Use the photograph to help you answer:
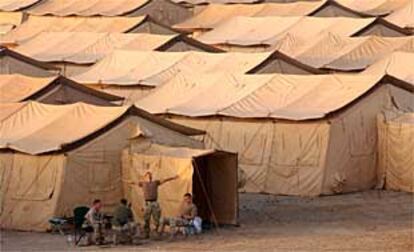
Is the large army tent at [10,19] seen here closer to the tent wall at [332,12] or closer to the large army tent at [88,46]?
the large army tent at [88,46]

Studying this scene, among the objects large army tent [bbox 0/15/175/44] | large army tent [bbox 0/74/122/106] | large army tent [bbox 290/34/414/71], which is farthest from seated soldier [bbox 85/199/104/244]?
large army tent [bbox 0/15/175/44]

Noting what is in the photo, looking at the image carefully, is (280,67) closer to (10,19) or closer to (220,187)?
(220,187)

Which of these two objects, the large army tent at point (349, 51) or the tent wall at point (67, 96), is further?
the large army tent at point (349, 51)

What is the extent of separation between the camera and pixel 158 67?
108ft

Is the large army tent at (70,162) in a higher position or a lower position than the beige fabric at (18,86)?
lower

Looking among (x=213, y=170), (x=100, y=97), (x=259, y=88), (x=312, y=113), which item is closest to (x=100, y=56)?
(x=100, y=97)

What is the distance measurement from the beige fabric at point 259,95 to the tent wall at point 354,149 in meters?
0.30

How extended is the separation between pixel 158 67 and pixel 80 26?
13.2 m

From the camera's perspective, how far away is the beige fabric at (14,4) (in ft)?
169

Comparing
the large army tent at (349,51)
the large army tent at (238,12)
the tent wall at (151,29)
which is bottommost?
the large army tent at (349,51)

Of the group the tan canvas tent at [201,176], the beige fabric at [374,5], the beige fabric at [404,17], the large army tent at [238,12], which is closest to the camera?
the tan canvas tent at [201,176]

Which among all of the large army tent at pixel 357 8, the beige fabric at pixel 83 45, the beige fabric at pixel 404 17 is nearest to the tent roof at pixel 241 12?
the large army tent at pixel 357 8

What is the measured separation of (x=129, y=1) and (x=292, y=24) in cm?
1159

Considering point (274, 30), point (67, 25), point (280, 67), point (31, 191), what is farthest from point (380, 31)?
point (31, 191)
